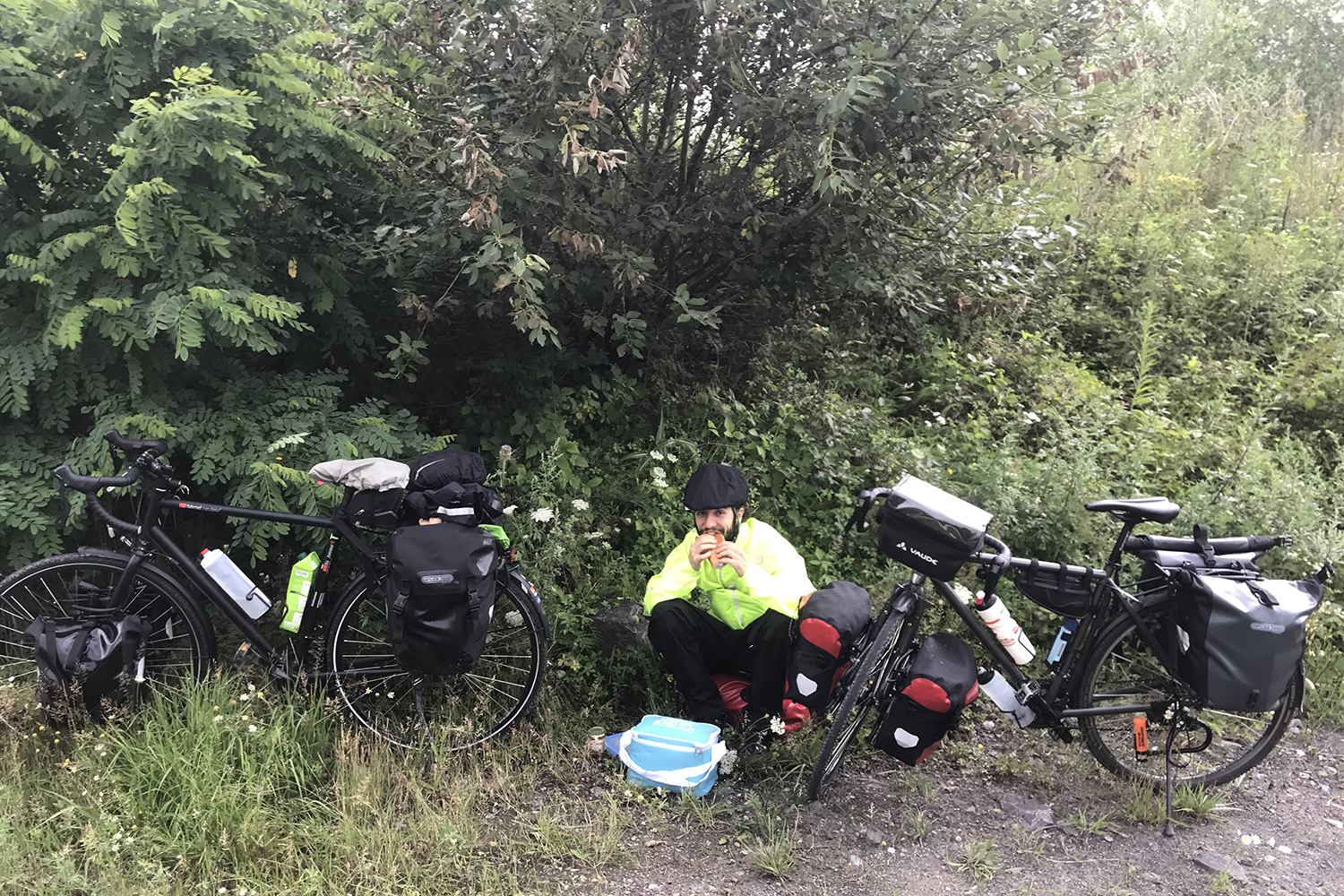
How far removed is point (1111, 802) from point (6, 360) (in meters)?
5.06

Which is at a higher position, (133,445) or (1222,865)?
(133,445)

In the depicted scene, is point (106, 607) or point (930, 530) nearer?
point (930, 530)

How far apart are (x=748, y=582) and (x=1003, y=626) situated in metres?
1.06

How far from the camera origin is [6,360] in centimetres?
374

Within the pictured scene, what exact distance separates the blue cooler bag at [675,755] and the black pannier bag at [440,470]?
1.28 metres

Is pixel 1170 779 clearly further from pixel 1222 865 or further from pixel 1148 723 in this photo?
pixel 1222 865

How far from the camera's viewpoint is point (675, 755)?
357 cm

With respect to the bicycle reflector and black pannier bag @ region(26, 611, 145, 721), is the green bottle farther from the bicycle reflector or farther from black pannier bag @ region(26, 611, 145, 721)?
the bicycle reflector

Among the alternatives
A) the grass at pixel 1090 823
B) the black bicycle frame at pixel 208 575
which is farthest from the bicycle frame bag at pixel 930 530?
the black bicycle frame at pixel 208 575

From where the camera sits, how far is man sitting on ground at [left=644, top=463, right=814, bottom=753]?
12.0 ft

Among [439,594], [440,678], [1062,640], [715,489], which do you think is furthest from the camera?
[440,678]

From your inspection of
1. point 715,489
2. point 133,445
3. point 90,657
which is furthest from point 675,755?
point 133,445

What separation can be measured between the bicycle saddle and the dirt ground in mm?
1172

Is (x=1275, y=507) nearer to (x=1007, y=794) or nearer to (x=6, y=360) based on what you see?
(x=1007, y=794)
